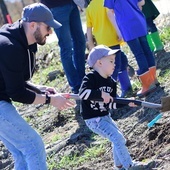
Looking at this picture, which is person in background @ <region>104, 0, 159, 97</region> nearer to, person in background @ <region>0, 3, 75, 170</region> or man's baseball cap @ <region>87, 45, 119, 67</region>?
man's baseball cap @ <region>87, 45, 119, 67</region>

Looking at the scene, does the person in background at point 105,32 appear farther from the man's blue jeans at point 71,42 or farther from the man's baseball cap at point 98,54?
the man's baseball cap at point 98,54

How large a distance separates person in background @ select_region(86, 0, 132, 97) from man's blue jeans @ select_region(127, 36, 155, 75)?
0.23 metres

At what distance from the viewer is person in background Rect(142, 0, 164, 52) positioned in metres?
8.23

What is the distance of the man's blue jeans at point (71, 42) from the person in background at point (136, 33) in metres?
0.57

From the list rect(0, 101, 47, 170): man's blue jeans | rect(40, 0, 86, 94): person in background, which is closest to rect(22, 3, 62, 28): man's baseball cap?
rect(0, 101, 47, 170): man's blue jeans

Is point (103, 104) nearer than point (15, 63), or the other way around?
point (15, 63)

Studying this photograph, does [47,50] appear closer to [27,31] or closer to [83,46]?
[83,46]

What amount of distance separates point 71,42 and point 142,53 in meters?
0.94

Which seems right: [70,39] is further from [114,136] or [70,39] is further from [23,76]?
[23,76]

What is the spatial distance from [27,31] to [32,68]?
343mm

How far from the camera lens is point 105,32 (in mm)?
7012

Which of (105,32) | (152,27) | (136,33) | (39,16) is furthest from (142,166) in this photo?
(152,27)

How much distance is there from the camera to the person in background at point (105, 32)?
22.9 feet

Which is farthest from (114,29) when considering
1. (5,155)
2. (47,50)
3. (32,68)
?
(47,50)
